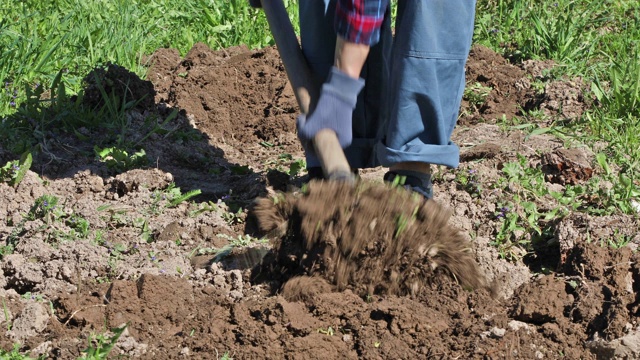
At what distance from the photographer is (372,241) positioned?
3.10 m

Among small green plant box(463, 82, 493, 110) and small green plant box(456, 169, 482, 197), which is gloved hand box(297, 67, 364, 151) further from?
small green plant box(463, 82, 493, 110)

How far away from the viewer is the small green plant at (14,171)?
3.86 meters

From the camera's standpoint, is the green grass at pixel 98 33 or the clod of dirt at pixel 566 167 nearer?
the clod of dirt at pixel 566 167

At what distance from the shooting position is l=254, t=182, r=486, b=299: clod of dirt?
10.1 feet

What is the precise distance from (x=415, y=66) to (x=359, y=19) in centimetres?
31

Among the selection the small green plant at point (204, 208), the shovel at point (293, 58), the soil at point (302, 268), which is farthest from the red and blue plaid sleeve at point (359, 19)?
the small green plant at point (204, 208)

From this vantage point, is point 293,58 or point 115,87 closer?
point 293,58

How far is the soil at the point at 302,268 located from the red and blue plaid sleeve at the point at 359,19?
527mm

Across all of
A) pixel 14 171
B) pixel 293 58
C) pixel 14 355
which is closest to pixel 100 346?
pixel 14 355

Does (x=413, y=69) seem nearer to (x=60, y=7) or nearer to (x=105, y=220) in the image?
(x=105, y=220)

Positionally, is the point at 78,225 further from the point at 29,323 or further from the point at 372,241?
the point at 372,241

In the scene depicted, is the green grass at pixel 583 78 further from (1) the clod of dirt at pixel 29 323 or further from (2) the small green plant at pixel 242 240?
(1) the clod of dirt at pixel 29 323

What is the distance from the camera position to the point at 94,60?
5066mm

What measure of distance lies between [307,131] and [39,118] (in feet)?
5.84
